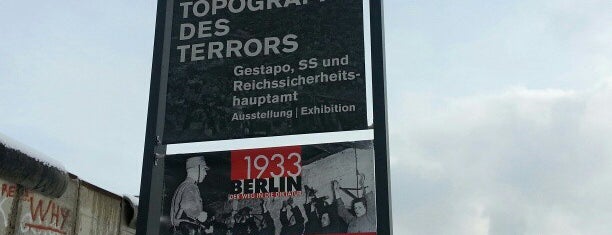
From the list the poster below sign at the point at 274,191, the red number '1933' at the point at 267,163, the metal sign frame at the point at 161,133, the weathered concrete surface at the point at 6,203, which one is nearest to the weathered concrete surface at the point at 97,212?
the weathered concrete surface at the point at 6,203

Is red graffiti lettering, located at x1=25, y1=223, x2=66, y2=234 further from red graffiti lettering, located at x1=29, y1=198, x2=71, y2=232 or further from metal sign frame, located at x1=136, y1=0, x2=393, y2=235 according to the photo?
metal sign frame, located at x1=136, y1=0, x2=393, y2=235

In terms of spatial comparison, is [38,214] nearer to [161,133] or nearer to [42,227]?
[42,227]

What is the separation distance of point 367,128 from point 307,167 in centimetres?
66

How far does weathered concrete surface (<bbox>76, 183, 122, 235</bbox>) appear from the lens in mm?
9430

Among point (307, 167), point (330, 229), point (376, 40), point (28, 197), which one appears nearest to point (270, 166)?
point (307, 167)

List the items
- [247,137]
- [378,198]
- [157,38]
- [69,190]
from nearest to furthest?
[378,198] < [247,137] < [157,38] < [69,190]

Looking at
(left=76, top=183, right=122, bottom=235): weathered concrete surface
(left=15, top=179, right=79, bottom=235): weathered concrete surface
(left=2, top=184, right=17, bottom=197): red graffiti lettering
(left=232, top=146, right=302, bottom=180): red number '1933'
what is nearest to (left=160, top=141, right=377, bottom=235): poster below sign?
(left=232, top=146, right=302, bottom=180): red number '1933'

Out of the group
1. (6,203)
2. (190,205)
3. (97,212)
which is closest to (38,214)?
(6,203)

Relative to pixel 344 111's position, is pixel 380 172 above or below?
below

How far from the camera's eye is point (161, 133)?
24.8 feet

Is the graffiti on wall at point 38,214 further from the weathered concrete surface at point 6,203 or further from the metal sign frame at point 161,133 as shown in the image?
the metal sign frame at point 161,133

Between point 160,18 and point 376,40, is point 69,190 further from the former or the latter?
point 376,40

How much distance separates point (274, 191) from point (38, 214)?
3.06m

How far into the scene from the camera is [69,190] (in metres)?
9.16
